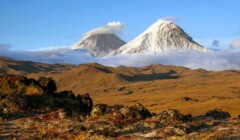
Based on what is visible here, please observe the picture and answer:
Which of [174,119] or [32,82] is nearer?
[174,119]

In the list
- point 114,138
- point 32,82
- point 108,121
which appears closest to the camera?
point 114,138

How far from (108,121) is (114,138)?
25.8ft

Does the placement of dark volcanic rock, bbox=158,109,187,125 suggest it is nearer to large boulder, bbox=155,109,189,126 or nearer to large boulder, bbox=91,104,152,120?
large boulder, bbox=155,109,189,126

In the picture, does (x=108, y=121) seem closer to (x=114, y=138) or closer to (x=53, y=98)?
(x=114, y=138)

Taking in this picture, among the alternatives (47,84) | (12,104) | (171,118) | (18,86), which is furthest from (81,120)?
(47,84)

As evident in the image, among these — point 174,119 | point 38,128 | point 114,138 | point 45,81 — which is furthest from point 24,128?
point 45,81

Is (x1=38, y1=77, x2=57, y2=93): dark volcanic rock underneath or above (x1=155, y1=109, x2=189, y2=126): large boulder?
above

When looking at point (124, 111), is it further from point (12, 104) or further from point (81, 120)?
point (12, 104)

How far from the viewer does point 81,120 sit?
1385 inches

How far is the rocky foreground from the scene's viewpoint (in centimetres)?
2734

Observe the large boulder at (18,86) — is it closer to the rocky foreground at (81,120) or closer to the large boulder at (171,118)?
the rocky foreground at (81,120)

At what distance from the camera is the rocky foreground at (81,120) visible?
2734 centimetres

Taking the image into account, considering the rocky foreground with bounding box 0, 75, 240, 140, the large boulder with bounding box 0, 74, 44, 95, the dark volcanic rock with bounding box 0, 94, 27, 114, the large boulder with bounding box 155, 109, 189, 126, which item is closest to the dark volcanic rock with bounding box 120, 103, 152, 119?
the rocky foreground with bounding box 0, 75, 240, 140

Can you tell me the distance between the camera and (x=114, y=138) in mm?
26250
